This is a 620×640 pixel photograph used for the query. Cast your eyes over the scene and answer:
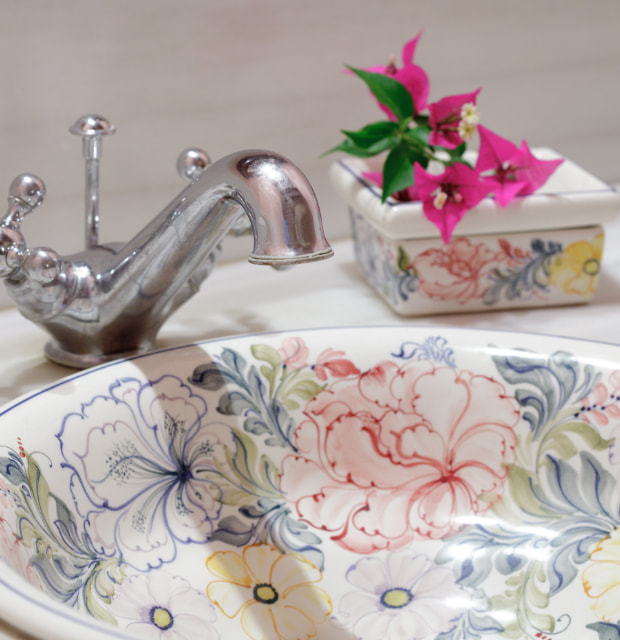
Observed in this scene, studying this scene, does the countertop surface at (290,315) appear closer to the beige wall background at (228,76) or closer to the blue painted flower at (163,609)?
the beige wall background at (228,76)

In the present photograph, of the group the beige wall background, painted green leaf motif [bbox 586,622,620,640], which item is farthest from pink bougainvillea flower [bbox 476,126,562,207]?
painted green leaf motif [bbox 586,622,620,640]

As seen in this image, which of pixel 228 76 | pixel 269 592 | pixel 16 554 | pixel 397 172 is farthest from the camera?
pixel 228 76

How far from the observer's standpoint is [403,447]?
609 mm

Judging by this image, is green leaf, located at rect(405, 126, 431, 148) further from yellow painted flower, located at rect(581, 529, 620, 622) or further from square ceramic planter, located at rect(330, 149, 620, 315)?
yellow painted flower, located at rect(581, 529, 620, 622)

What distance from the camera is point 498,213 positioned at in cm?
69

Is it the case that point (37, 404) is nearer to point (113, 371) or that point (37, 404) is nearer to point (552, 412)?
point (113, 371)

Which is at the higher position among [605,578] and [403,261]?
[403,261]

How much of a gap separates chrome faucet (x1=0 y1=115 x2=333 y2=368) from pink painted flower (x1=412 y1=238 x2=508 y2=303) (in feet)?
0.60

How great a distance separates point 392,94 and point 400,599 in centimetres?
39

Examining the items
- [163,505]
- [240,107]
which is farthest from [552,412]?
[240,107]

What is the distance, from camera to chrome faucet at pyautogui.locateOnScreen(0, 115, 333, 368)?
0.45 m

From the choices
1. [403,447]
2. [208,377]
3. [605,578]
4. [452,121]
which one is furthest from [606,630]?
[452,121]

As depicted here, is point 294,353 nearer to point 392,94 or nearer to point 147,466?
point 147,466

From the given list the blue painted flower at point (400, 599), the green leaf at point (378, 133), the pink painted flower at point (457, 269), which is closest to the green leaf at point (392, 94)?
the green leaf at point (378, 133)
